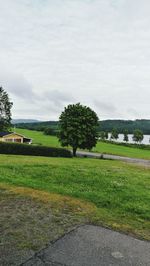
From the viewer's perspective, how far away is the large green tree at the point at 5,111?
2918 inches

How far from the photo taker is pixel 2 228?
261 inches

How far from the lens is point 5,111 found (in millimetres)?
74562

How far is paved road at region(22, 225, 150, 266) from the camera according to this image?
17.0 feet

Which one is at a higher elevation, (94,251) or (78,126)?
(78,126)

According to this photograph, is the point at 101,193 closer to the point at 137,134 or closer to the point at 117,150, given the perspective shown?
the point at 117,150

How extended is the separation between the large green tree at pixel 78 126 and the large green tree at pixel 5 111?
22.2 m

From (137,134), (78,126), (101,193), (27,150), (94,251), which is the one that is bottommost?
(94,251)

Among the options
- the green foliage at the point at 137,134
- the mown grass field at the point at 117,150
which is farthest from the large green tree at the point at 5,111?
the green foliage at the point at 137,134

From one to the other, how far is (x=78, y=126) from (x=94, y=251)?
48847 millimetres

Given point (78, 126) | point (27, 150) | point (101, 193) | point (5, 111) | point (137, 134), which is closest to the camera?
point (101, 193)

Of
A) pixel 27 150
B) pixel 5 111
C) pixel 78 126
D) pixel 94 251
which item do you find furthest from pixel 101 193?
pixel 5 111

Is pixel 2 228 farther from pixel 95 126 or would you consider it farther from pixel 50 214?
pixel 95 126

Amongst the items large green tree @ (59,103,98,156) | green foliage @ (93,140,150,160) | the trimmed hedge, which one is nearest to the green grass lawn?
the trimmed hedge

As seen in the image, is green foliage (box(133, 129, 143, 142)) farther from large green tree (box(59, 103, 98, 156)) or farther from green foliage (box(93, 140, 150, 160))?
large green tree (box(59, 103, 98, 156))
